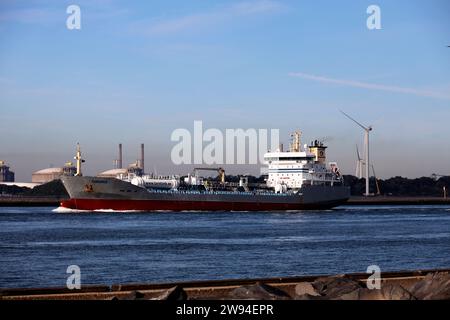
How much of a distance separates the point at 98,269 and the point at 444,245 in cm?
1538

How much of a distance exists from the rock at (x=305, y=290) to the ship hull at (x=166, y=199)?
2278 inches

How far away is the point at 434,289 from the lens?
8.83 m

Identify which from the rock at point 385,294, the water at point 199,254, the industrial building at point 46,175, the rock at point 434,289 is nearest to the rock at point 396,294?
the rock at point 385,294

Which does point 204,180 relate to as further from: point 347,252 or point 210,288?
point 210,288

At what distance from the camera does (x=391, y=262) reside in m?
24.3

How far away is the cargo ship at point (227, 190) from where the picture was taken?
68156 mm

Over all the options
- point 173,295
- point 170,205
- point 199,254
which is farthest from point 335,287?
point 170,205

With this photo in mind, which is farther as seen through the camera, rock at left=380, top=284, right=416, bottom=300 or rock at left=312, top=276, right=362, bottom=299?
rock at left=312, top=276, right=362, bottom=299

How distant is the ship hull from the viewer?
67.7 m

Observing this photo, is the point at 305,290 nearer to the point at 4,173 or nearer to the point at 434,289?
the point at 434,289

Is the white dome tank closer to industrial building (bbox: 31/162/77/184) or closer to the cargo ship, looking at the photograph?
the cargo ship

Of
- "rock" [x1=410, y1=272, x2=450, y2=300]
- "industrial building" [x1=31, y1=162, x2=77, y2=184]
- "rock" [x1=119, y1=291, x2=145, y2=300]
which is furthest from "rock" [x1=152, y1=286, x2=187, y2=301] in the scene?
"industrial building" [x1=31, y1=162, x2=77, y2=184]

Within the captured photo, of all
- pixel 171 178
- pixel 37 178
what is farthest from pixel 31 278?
pixel 37 178

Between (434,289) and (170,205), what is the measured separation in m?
61.6
